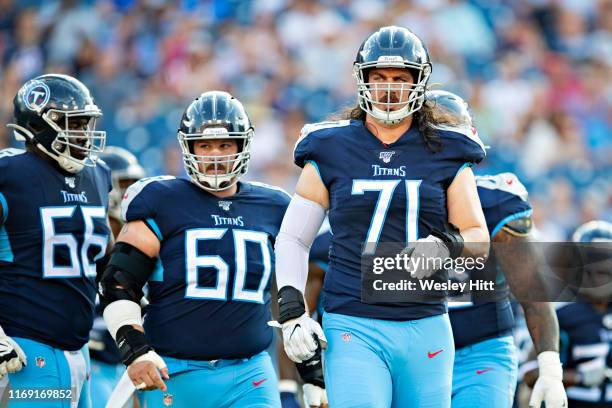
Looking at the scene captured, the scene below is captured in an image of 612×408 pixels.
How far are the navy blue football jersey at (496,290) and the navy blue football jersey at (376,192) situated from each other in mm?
955

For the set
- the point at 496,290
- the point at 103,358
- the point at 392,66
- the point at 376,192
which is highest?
the point at 392,66

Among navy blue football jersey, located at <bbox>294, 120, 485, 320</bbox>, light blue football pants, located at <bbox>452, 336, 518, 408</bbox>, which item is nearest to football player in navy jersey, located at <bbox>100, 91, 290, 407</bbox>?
navy blue football jersey, located at <bbox>294, 120, 485, 320</bbox>

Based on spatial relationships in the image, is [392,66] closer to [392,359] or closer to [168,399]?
[392,359]

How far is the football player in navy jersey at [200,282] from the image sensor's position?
4766 millimetres

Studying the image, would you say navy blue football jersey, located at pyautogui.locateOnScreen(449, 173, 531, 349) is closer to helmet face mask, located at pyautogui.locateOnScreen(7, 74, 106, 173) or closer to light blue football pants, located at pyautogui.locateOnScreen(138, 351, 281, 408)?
light blue football pants, located at pyautogui.locateOnScreen(138, 351, 281, 408)

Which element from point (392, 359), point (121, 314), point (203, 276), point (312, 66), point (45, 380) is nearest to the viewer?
point (392, 359)

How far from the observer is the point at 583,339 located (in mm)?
6398

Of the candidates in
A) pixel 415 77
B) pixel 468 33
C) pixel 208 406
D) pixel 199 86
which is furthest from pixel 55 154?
pixel 468 33

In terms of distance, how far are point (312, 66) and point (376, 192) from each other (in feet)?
27.4

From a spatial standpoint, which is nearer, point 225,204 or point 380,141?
point 380,141

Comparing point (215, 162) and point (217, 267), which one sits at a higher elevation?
point (215, 162)

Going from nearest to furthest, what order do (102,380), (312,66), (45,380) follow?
(45,380)
(102,380)
(312,66)

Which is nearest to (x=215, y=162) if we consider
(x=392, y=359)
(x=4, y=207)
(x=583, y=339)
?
(x=4, y=207)

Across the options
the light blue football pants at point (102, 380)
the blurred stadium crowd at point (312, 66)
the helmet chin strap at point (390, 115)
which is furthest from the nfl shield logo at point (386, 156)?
the blurred stadium crowd at point (312, 66)
